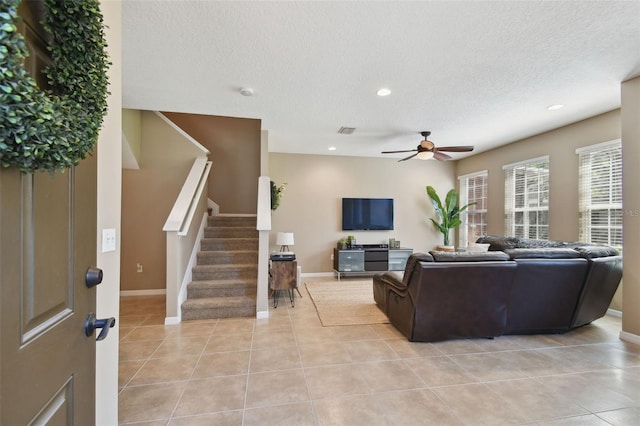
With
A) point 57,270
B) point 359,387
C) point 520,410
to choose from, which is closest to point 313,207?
point 359,387

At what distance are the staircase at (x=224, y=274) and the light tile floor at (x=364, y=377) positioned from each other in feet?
0.92

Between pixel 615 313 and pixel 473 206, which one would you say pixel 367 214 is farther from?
pixel 615 313

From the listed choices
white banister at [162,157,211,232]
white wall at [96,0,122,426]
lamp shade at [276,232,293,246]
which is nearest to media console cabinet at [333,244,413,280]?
lamp shade at [276,232,293,246]

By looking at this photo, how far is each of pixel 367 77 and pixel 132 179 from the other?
3.95 meters

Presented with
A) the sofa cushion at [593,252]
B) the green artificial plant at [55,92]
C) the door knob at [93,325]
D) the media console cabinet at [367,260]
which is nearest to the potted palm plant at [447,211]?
the media console cabinet at [367,260]

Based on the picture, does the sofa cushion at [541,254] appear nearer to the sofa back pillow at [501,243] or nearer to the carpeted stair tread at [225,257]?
the sofa back pillow at [501,243]

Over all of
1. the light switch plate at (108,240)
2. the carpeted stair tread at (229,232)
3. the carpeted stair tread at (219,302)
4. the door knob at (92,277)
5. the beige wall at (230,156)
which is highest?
the beige wall at (230,156)

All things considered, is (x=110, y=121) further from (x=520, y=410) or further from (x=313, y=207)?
(x=313, y=207)

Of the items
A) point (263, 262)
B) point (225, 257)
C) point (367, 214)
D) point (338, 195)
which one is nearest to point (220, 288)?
point (225, 257)

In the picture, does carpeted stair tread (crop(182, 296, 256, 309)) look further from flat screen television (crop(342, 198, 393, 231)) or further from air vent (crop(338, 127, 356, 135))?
flat screen television (crop(342, 198, 393, 231))

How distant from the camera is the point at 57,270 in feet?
2.70

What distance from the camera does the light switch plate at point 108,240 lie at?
1344 mm

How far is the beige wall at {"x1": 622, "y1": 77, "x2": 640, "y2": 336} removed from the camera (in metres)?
2.82

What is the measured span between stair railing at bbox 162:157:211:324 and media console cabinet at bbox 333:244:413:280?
2914 mm
